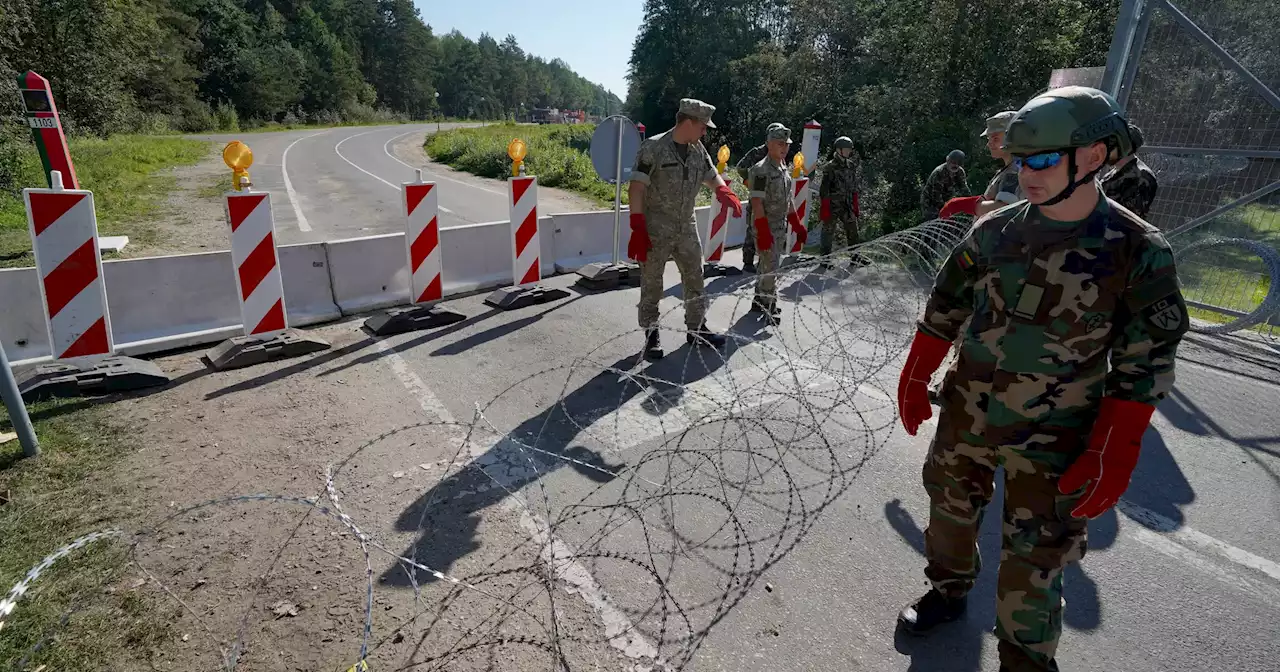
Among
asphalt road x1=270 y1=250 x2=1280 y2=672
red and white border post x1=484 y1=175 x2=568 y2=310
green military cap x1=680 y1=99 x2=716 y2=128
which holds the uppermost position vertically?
green military cap x1=680 y1=99 x2=716 y2=128

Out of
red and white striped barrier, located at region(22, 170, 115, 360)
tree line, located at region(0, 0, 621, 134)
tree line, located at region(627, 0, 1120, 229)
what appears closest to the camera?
red and white striped barrier, located at region(22, 170, 115, 360)

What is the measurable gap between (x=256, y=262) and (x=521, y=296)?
2.43 m

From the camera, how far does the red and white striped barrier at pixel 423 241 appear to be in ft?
19.3

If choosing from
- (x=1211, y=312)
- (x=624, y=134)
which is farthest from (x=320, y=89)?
(x=1211, y=312)

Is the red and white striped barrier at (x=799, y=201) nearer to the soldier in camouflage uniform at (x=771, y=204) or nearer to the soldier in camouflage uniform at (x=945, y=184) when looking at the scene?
the soldier in camouflage uniform at (x=945, y=184)

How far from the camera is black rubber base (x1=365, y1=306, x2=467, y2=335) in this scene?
5.75m

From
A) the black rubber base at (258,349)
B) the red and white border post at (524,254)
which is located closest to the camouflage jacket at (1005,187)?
the red and white border post at (524,254)

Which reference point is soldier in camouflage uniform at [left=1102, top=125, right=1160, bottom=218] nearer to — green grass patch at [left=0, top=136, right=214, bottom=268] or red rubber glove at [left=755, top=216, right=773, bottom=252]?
red rubber glove at [left=755, top=216, right=773, bottom=252]

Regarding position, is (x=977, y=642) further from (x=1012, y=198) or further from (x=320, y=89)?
(x=320, y=89)

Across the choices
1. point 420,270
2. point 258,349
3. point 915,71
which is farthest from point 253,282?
point 915,71

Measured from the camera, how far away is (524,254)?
693cm

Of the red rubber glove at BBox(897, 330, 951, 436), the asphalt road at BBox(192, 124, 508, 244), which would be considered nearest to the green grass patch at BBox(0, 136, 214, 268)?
the asphalt road at BBox(192, 124, 508, 244)

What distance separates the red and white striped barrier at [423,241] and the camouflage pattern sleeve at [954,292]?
4732 millimetres

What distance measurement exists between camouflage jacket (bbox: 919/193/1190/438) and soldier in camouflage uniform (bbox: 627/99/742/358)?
2958 mm
